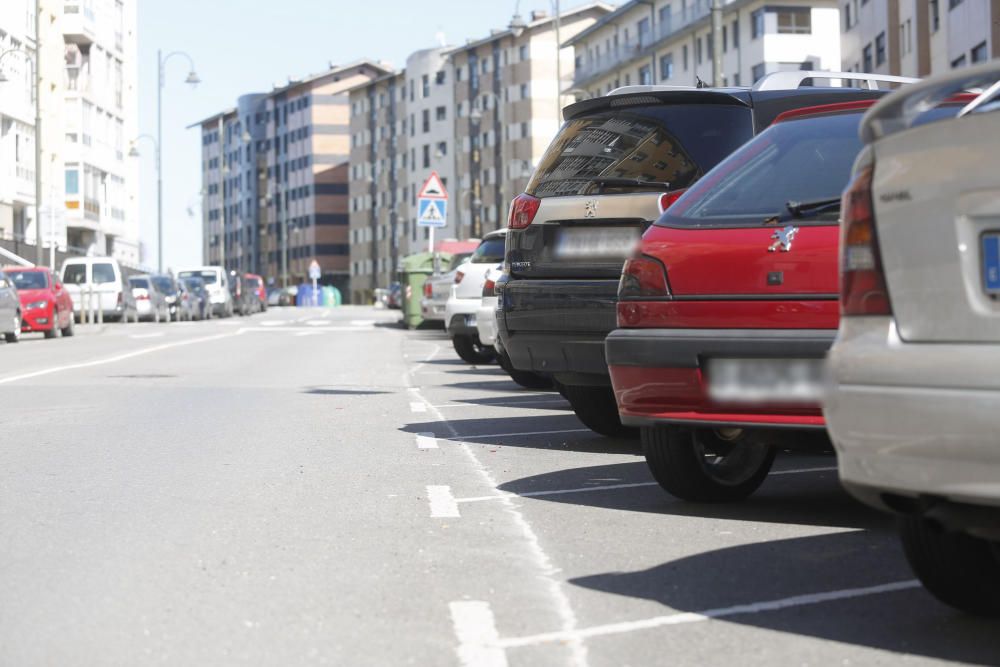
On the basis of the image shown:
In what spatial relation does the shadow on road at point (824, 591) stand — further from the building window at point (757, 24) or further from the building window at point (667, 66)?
the building window at point (667, 66)

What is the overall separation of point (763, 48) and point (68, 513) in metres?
75.5

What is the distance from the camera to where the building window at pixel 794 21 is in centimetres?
8069

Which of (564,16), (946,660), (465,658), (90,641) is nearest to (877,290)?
(946,660)

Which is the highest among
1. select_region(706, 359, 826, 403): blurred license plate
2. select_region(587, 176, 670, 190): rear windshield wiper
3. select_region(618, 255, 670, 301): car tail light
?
select_region(587, 176, 670, 190): rear windshield wiper

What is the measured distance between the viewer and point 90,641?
4.89 m

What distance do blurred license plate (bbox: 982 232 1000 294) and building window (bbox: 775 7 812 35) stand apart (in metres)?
78.1

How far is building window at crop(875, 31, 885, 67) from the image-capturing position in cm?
6069

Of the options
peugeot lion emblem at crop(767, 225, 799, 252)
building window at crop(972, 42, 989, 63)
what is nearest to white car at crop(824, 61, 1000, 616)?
peugeot lion emblem at crop(767, 225, 799, 252)

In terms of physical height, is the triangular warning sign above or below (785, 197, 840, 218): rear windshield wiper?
above

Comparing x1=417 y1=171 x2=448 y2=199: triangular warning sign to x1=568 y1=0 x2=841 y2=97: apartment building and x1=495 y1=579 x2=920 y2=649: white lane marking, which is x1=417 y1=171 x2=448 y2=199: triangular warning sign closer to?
x1=495 y1=579 x2=920 y2=649: white lane marking

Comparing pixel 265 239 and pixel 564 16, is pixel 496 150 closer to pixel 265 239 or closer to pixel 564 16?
pixel 564 16

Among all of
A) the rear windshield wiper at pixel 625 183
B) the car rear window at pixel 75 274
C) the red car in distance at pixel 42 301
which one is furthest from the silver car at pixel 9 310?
the rear windshield wiper at pixel 625 183

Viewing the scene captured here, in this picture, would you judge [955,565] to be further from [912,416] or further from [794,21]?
[794,21]

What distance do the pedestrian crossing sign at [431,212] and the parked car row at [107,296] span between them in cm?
804
